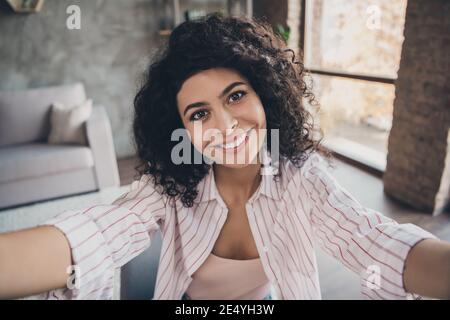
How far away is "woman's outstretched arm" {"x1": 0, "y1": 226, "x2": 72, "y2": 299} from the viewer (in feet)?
1.64

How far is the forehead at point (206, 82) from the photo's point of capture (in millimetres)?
753

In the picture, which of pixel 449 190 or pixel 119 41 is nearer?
pixel 449 190

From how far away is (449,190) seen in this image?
2387 millimetres

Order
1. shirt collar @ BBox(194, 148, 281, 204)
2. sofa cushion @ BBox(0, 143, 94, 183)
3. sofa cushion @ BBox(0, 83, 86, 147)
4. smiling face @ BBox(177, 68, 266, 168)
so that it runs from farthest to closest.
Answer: sofa cushion @ BBox(0, 83, 86, 147) < sofa cushion @ BBox(0, 143, 94, 183) < shirt collar @ BBox(194, 148, 281, 204) < smiling face @ BBox(177, 68, 266, 168)

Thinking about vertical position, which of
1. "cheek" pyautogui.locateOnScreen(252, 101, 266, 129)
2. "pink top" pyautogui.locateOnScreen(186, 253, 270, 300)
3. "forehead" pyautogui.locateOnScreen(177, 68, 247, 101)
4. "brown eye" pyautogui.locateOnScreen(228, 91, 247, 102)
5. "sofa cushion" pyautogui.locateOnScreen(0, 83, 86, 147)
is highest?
"forehead" pyautogui.locateOnScreen(177, 68, 247, 101)

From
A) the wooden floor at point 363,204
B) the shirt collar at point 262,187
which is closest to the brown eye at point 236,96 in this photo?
the shirt collar at point 262,187

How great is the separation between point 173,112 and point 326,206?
1.42ft

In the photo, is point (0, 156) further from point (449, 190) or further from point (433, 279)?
point (449, 190)

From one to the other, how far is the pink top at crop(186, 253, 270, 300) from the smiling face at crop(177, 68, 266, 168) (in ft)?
0.89

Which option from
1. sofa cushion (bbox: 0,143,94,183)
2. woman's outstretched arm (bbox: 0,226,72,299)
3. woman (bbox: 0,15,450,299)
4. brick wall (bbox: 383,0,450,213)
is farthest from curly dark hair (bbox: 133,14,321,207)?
sofa cushion (bbox: 0,143,94,183)

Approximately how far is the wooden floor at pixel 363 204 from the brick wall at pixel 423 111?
0.11 metres

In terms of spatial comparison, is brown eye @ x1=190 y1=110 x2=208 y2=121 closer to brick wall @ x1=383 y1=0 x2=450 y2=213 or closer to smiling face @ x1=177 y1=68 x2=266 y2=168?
smiling face @ x1=177 y1=68 x2=266 y2=168
